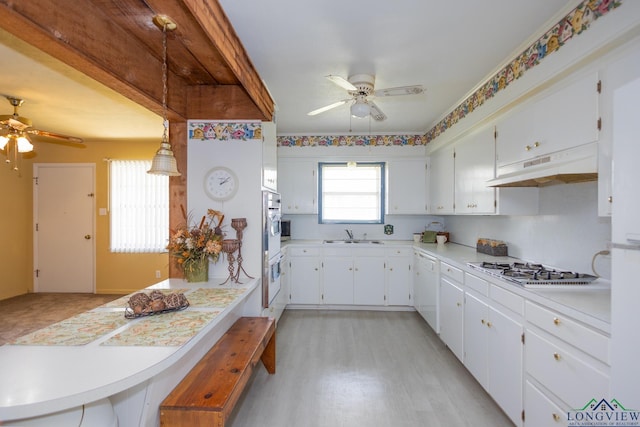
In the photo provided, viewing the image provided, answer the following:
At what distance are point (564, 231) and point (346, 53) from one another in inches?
82.3

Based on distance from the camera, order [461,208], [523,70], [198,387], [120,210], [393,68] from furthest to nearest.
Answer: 1. [120,210]
2. [461,208]
3. [393,68]
4. [523,70]
5. [198,387]

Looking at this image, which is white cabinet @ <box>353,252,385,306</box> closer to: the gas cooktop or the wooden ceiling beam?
the gas cooktop

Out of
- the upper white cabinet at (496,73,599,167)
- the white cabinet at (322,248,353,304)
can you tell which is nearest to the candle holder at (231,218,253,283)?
the white cabinet at (322,248,353,304)

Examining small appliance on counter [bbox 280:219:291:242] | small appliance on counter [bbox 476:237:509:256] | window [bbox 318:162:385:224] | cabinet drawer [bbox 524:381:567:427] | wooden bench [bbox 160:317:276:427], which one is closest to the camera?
wooden bench [bbox 160:317:276:427]

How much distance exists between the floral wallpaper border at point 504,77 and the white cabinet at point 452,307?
5.25 feet

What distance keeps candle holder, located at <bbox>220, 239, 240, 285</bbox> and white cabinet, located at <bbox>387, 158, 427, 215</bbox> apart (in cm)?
257

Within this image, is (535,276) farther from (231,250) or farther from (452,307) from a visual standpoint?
(231,250)

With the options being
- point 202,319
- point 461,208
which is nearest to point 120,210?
point 202,319

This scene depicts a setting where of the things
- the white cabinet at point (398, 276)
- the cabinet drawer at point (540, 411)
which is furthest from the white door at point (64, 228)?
the cabinet drawer at point (540, 411)

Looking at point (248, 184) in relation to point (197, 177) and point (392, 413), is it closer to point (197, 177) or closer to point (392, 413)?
point (197, 177)

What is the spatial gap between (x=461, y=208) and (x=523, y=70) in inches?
60.3

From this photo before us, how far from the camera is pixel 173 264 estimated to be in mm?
2820

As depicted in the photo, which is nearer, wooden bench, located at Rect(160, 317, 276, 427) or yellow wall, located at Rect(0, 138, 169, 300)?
wooden bench, located at Rect(160, 317, 276, 427)

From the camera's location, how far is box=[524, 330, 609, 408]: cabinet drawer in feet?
4.50
